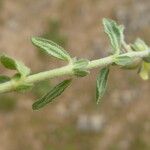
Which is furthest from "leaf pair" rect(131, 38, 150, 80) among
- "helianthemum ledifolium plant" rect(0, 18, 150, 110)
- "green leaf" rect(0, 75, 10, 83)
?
"green leaf" rect(0, 75, 10, 83)

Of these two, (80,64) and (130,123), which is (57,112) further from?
(80,64)

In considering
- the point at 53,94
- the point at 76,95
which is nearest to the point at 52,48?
the point at 53,94

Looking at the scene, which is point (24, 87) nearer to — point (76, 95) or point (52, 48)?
point (52, 48)

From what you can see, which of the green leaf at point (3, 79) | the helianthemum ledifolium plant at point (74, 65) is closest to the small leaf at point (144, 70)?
the helianthemum ledifolium plant at point (74, 65)

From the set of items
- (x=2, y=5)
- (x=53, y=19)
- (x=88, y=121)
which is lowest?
(x=88, y=121)

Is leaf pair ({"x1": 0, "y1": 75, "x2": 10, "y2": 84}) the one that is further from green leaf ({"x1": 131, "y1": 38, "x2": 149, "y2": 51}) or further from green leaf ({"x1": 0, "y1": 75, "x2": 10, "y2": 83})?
green leaf ({"x1": 131, "y1": 38, "x2": 149, "y2": 51})

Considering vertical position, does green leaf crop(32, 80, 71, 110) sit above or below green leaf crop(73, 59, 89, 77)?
above

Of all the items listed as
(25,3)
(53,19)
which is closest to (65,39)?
(53,19)

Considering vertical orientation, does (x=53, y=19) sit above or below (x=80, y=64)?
above

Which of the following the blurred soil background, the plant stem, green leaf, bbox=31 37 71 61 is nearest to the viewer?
the plant stem
